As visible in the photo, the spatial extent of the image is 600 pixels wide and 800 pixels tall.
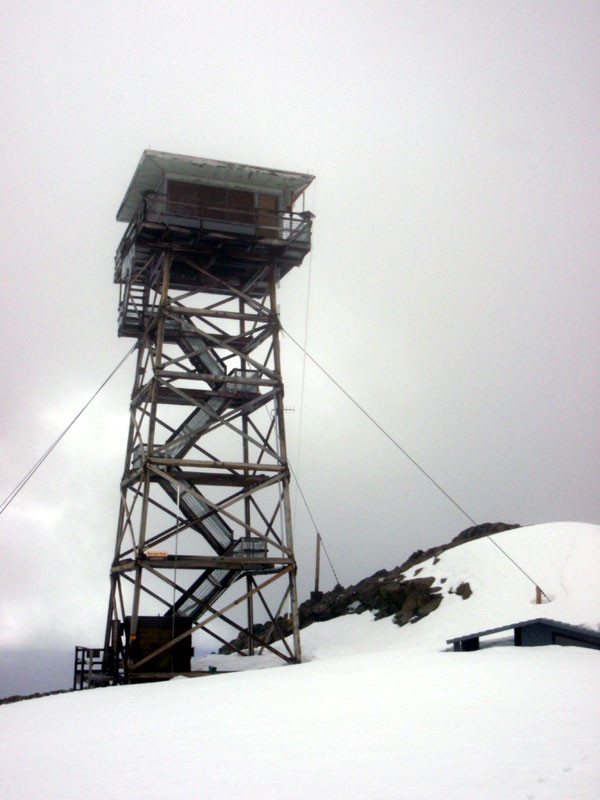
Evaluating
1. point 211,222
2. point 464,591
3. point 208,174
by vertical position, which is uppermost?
point 208,174

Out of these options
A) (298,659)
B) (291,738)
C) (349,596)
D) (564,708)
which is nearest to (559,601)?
(298,659)

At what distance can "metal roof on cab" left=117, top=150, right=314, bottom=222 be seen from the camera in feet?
97.7

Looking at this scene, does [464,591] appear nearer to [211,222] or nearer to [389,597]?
[389,597]

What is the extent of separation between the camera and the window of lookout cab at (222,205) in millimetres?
30031

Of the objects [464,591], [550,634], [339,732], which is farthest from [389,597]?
[339,732]

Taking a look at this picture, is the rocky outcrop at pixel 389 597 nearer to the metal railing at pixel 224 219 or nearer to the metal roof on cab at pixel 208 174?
the metal railing at pixel 224 219

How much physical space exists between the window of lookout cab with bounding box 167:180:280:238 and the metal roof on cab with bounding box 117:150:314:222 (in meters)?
0.33

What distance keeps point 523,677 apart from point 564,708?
3143 mm

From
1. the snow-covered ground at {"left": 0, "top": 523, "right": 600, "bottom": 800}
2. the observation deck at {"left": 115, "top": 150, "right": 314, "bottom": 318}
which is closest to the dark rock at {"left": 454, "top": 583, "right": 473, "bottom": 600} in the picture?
the snow-covered ground at {"left": 0, "top": 523, "right": 600, "bottom": 800}

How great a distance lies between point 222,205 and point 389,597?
16.3m

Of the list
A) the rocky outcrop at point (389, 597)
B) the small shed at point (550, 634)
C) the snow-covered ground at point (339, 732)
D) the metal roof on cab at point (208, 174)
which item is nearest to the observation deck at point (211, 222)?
the metal roof on cab at point (208, 174)

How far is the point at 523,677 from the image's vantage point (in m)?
17.1

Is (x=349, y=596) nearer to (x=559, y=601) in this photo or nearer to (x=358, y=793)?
(x=559, y=601)

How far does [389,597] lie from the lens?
112ft
